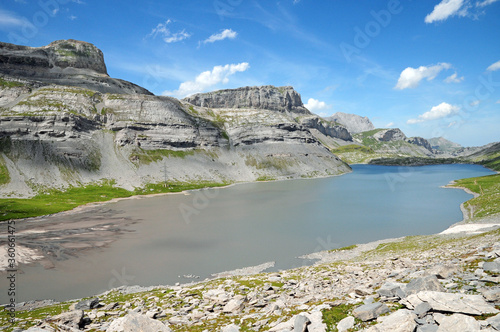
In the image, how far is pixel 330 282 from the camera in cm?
2197

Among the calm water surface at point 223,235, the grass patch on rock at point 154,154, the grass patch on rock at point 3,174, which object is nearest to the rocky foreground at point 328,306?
the calm water surface at point 223,235

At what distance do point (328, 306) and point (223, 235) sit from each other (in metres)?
45.3

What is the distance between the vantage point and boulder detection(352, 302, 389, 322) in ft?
38.9

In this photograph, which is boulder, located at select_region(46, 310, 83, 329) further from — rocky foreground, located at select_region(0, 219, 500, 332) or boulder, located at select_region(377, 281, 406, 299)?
boulder, located at select_region(377, 281, 406, 299)

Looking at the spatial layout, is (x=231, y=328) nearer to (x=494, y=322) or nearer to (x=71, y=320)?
(x=494, y=322)

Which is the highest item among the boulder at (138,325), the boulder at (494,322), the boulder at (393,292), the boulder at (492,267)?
the boulder at (494,322)

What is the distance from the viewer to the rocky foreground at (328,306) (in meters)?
10.6

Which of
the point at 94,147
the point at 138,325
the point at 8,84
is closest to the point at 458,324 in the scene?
the point at 138,325

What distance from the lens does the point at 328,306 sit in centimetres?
1426

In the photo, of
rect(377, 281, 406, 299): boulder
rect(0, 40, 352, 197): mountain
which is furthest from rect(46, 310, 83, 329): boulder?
rect(0, 40, 352, 197): mountain

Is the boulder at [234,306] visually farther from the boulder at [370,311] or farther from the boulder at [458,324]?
the boulder at [458,324]

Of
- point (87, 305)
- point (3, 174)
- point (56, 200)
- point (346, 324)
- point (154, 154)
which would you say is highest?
point (154, 154)

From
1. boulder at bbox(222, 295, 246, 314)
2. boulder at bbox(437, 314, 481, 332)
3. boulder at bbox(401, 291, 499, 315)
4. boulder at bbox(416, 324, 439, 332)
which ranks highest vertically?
boulder at bbox(437, 314, 481, 332)

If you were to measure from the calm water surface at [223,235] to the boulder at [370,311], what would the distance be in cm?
2965
